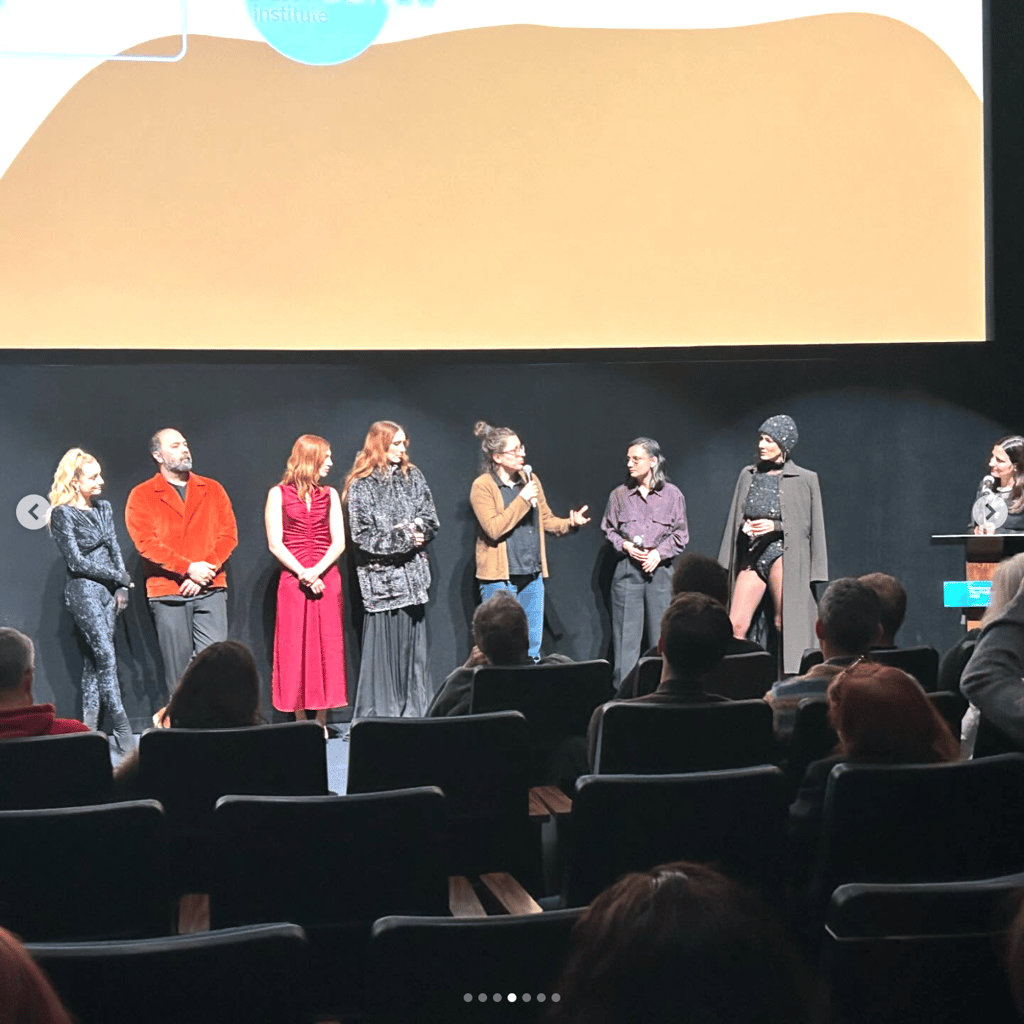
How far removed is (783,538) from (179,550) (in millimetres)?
3558

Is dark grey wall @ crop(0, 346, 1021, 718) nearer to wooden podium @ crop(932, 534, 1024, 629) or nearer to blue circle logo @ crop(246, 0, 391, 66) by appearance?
blue circle logo @ crop(246, 0, 391, 66)

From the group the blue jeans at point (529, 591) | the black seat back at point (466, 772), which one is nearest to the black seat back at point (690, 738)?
the black seat back at point (466, 772)

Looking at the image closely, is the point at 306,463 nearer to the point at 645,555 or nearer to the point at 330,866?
the point at 645,555

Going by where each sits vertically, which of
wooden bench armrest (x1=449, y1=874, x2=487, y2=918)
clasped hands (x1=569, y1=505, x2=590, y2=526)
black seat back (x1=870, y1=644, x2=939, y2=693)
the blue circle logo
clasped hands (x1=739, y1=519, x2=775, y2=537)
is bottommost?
wooden bench armrest (x1=449, y1=874, x2=487, y2=918)

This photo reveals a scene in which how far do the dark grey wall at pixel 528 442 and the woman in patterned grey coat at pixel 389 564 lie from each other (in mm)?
680

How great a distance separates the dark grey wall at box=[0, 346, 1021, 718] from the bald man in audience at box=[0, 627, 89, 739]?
4.23 metres

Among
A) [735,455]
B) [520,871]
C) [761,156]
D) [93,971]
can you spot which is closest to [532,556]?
[735,455]

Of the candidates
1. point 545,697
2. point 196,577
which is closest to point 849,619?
point 545,697

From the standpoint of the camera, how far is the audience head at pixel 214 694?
3344 millimetres

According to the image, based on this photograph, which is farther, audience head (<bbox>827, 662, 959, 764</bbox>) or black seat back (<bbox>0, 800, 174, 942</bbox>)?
audience head (<bbox>827, 662, 959, 764</bbox>)

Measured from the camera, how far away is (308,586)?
7.11 metres

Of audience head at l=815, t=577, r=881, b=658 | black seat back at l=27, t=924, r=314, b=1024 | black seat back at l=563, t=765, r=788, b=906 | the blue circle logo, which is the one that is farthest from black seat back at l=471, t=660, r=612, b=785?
the blue circle logo

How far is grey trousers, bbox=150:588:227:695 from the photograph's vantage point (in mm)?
6938

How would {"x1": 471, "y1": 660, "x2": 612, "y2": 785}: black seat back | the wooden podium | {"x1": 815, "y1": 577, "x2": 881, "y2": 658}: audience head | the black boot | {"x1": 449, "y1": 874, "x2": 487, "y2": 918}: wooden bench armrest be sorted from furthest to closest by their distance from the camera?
the black boot
the wooden podium
{"x1": 471, "y1": 660, "x2": 612, "y2": 785}: black seat back
{"x1": 815, "y1": 577, "x2": 881, "y2": 658}: audience head
{"x1": 449, "y1": 874, "x2": 487, "y2": 918}: wooden bench armrest
